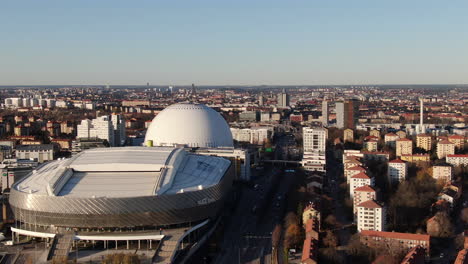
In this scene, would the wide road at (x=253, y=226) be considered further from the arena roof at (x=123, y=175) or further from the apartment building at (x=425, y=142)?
the apartment building at (x=425, y=142)

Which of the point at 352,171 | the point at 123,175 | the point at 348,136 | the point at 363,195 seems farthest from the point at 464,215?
the point at 348,136

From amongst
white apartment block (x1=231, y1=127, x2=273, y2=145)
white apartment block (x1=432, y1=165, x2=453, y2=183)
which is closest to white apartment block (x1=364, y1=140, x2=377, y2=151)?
white apartment block (x1=231, y1=127, x2=273, y2=145)

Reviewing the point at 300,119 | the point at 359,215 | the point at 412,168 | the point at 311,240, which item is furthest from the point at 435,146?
the point at 300,119

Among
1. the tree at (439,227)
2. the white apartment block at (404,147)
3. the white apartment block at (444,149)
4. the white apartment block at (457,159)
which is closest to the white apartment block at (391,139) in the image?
the white apartment block at (404,147)

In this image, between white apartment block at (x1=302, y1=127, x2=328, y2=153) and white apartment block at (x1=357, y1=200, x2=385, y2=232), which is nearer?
white apartment block at (x1=357, y1=200, x2=385, y2=232)

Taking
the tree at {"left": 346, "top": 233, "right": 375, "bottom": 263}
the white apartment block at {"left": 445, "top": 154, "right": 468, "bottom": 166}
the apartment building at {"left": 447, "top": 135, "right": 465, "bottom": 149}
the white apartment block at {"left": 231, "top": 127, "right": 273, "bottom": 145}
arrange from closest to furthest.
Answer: the tree at {"left": 346, "top": 233, "right": 375, "bottom": 263}, the white apartment block at {"left": 445, "top": 154, "right": 468, "bottom": 166}, the apartment building at {"left": 447, "top": 135, "right": 465, "bottom": 149}, the white apartment block at {"left": 231, "top": 127, "right": 273, "bottom": 145}

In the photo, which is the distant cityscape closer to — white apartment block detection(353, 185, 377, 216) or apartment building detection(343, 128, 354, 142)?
white apartment block detection(353, 185, 377, 216)

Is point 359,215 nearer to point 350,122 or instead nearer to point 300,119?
point 350,122
